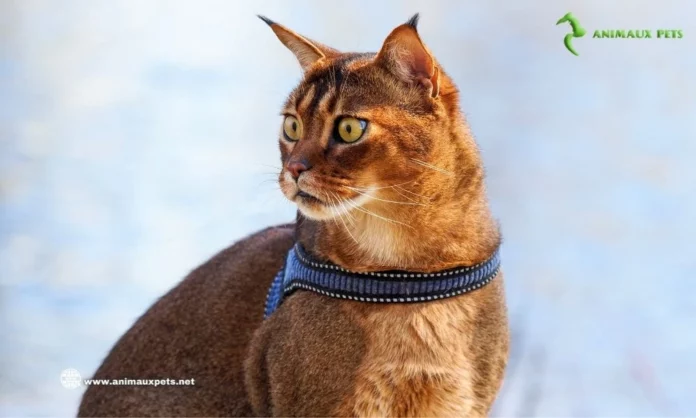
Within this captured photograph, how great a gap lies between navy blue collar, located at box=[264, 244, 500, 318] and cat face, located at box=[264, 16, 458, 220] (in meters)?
0.16

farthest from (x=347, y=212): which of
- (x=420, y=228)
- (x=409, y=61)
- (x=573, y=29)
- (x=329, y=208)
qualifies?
(x=573, y=29)

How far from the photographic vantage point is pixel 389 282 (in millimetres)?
1832

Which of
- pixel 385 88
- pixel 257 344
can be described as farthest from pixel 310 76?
pixel 257 344

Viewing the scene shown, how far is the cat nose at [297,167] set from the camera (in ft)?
5.71

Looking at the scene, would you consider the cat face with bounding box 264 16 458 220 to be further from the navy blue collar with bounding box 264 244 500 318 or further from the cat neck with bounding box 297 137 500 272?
the navy blue collar with bounding box 264 244 500 318

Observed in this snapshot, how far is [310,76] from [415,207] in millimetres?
393

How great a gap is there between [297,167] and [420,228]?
→ 0.99 feet

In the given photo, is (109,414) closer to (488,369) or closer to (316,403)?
(316,403)

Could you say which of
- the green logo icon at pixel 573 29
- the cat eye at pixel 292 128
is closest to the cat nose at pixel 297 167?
the cat eye at pixel 292 128

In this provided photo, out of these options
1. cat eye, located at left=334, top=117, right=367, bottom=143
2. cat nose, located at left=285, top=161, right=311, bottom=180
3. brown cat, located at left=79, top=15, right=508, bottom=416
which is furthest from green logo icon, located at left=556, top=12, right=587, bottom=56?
cat nose, located at left=285, top=161, right=311, bottom=180

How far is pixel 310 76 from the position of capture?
1921mm

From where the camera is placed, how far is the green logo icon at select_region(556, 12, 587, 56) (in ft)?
7.46

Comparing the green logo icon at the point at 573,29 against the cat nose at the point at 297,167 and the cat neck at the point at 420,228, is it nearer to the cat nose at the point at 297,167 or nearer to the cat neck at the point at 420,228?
the cat neck at the point at 420,228

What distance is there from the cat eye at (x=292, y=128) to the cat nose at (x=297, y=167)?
14 cm
